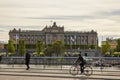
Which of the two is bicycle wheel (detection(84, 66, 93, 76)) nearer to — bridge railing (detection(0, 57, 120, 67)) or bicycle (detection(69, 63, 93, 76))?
bicycle (detection(69, 63, 93, 76))

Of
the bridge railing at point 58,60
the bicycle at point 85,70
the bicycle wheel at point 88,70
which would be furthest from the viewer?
the bridge railing at point 58,60

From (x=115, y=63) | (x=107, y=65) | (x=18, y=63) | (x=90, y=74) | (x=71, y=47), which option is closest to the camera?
(x=90, y=74)

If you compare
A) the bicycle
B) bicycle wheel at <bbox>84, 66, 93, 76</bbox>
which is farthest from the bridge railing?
bicycle wheel at <bbox>84, 66, 93, 76</bbox>

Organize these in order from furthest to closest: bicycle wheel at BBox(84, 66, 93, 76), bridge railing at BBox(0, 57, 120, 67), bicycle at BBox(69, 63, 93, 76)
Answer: bridge railing at BBox(0, 57, 120, 67), bicycle at BBox(69, 63, 93, 76), bicycle wheel at BBox(84, 66, 93, 76)

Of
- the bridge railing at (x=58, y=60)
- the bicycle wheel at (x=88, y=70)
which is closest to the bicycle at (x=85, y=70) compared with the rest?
the bicycle wheel at (x=88, y=70)

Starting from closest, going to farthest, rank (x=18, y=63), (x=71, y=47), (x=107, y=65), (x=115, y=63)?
1. (x=107, y=65)
2. (x=115, y=63)
3. (x=18, y=63)
4. (x=71, y=47)

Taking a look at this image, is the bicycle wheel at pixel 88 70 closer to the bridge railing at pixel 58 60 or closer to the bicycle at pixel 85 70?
the bicycle at pixel 85 70

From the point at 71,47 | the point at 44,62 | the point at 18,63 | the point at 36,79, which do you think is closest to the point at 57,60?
the point at 44,62

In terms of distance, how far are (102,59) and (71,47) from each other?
130 meters

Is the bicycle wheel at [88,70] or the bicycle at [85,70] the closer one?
the bicycle wheel at [88,70]

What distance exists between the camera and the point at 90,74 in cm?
3180

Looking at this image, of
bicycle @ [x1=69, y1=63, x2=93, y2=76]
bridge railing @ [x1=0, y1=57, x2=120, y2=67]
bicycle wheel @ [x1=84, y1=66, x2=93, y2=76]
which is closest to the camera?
bicycle wheel @ [x1=84, y1=66, x2=93, y2=76]

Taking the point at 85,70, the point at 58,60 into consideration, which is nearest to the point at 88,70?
the point at 85,70

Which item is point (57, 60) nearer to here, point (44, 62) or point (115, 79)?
point (44, 62)
